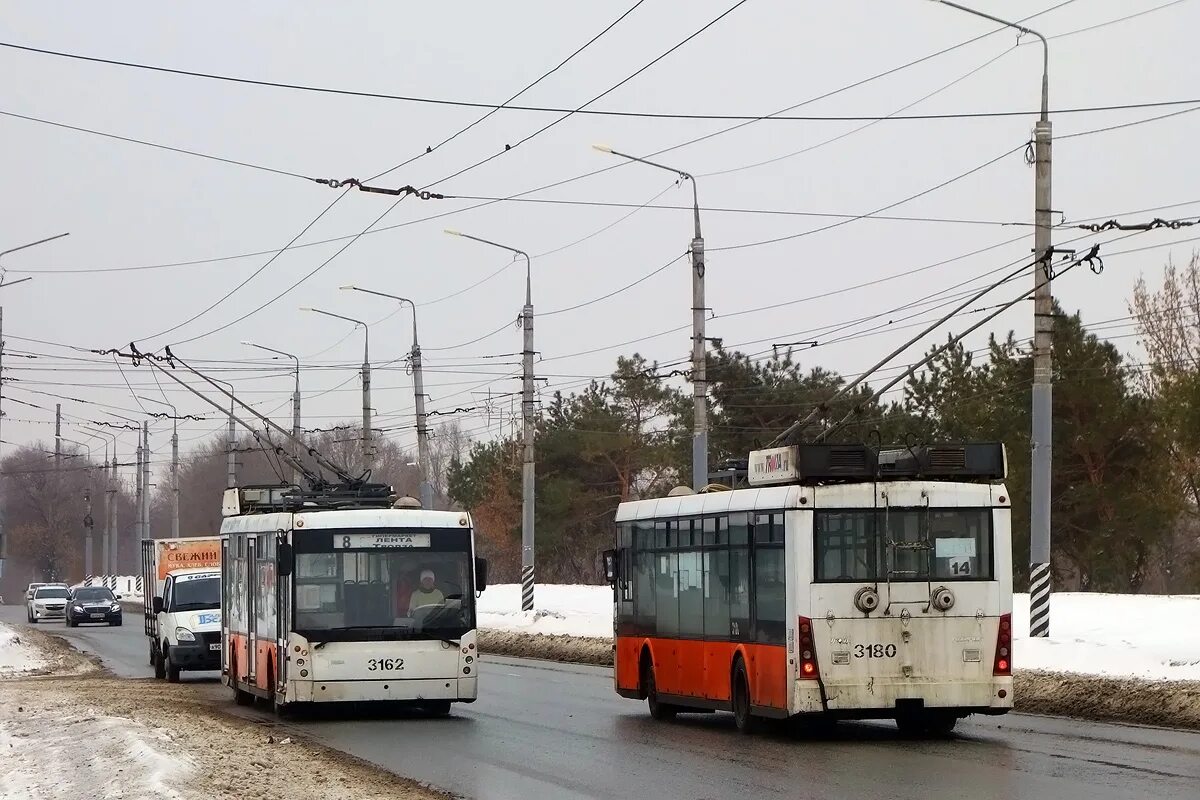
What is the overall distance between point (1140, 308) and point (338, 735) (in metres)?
55.8

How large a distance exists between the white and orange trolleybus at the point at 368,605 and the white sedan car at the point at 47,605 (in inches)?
2145

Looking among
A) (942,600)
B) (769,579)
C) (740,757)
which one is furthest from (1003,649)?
(740,757)

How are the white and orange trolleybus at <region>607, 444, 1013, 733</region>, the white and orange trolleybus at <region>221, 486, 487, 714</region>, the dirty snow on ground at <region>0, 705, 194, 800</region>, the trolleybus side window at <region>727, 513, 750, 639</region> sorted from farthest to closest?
the white and orange trolleybus at <region>221, 486, 487, 714</region>
the trolleybus side window at <region>727, 513, 750, 639</region>
the white and orange trolleybus at <region>607, 444, 1013, 733</region>
the dirty snow on ground at <region>0, 705, 194, 800</region>

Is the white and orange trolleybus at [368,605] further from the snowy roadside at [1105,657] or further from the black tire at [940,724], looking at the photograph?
the snowy roadside at [1105,657]

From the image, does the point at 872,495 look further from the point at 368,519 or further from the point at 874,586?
the point at 368,519

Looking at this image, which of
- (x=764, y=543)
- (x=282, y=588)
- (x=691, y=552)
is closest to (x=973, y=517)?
(x=764, y=543)

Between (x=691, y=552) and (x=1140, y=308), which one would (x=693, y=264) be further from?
(x=1140, y=308)

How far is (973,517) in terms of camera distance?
18.2m

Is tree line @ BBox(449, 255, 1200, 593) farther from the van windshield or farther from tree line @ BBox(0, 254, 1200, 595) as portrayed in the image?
the van windshield

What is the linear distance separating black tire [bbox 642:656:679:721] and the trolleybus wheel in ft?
8.60

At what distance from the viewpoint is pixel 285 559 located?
22.3 m

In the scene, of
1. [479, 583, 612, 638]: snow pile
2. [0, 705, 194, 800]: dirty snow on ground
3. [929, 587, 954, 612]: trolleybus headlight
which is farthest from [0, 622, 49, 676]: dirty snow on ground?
[929, 587, 954, 612]: trolleybus headlight

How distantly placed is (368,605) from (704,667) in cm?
432

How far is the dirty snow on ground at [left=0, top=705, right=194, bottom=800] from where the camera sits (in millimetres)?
13695
